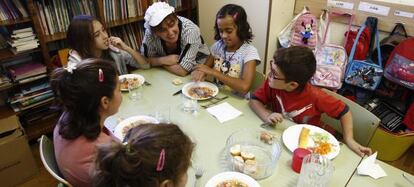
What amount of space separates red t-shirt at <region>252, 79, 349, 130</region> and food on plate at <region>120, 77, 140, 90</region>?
72 centimetres

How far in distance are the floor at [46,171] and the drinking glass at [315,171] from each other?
5.10ft

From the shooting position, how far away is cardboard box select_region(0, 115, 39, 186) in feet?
6.50

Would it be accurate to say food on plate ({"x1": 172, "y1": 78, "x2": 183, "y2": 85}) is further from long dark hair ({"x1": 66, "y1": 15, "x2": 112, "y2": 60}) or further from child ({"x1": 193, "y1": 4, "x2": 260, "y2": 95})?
long dark hair ({"x1": 66, "y1": 15, "x2": 112, "y2": 60})

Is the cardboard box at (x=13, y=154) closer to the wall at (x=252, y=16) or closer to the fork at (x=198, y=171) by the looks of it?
the fork at (x=198, y=171)

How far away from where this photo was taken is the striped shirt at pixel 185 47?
1.97m

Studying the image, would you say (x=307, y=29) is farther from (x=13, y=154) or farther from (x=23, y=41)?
(x=13, y=154)

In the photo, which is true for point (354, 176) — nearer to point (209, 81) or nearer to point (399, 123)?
point (209, 81)

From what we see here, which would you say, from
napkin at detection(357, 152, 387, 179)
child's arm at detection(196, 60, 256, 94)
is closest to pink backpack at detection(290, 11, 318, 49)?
child's arm at detection(196, 60, 256, 94)

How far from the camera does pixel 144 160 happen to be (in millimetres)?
754

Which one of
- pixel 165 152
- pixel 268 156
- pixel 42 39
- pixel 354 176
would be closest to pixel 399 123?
pixel 354 176

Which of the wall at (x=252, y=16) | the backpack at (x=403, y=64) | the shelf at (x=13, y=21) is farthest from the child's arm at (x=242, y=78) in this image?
the shelf at (x=13, y=21)

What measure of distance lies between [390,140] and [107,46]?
2.15 m

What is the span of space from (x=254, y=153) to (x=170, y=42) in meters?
1.12

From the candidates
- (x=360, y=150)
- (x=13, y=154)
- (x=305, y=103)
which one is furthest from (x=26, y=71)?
(x=360, y=150)
